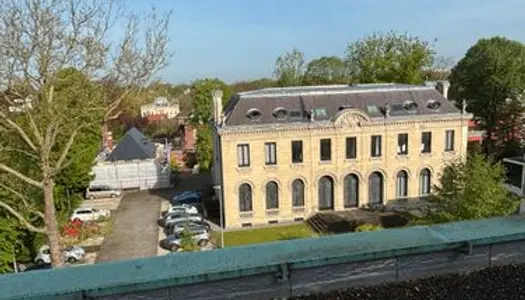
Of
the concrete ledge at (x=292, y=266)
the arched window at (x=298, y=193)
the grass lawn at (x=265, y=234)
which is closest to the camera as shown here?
the concrete ledge at (x=292, y=266)

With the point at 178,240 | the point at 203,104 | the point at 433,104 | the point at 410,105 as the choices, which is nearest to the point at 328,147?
the point at 410,105

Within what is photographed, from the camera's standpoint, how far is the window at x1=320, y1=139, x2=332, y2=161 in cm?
2720

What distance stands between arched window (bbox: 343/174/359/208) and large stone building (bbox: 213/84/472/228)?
0.20ft

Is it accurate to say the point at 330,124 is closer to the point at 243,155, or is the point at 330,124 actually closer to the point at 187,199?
the point at 243,155

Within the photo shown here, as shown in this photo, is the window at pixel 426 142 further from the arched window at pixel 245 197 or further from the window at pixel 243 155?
the arched window at pixel 245 197

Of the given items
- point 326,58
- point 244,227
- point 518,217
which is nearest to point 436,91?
point 244,227

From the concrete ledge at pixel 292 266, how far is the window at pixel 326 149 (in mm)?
23098

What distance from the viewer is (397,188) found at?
28828 millimetres

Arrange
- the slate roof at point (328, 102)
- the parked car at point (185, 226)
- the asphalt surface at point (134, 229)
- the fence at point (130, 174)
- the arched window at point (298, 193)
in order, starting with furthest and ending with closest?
the fence at point (130, 174), the arched window at point (298, 193), the slate roof at point (328, 102), the parked car at point (185, 226), the asphalt surface at point (134, 229)

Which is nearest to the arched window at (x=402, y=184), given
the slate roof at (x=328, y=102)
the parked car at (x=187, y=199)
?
the slate roof at (x=328, y=102)

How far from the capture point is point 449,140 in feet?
94.6

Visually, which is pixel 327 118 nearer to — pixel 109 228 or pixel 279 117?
pixel 279 117

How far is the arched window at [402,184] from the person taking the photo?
28.8m

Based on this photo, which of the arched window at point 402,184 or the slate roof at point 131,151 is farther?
the slate roof at point 131,151
